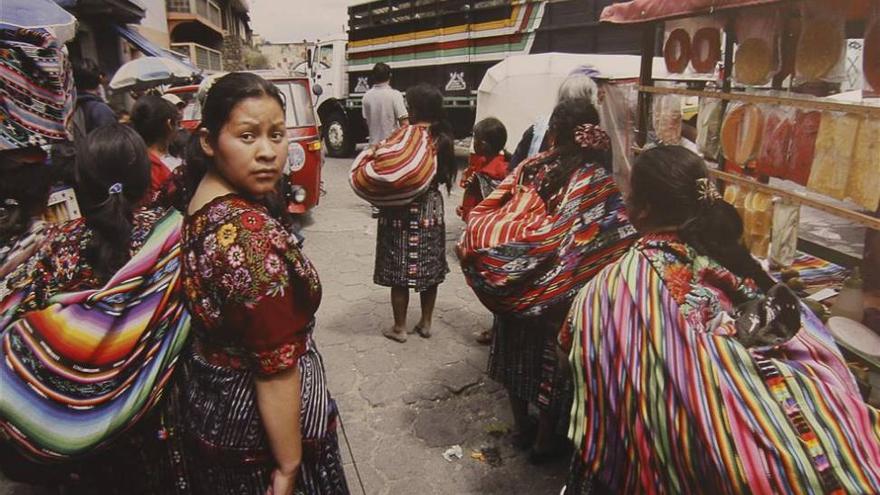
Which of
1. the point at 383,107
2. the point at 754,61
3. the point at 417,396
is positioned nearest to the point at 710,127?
the point at 754,61

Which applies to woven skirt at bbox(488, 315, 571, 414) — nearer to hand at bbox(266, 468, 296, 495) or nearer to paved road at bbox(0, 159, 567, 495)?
paved road at bbox(0, 159, 567, 495)

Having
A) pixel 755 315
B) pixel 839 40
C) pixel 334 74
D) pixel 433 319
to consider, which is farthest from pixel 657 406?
pixel 334 74

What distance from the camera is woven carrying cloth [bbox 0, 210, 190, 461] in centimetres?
157

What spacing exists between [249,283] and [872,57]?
2.15 metres

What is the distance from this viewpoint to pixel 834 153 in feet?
6.86

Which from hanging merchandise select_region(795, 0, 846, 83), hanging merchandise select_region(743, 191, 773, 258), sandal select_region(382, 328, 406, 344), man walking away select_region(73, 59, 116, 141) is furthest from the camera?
man walking away select_region(73, 59, 116, 141)

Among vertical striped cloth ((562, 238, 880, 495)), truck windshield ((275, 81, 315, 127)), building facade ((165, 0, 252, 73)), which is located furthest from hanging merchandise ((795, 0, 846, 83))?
building facade ((165, 0, 252, 73))

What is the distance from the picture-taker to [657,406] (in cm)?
141

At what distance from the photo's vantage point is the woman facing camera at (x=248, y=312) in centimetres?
127

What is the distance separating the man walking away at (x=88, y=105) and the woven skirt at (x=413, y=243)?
229 centimetres

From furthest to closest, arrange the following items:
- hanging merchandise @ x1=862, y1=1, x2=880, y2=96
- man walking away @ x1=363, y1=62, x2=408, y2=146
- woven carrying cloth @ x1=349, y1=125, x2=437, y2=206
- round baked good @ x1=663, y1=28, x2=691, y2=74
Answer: man walking away @ x1=363, y1=62, x2=408, y2=146 < woven carrying cloth @ x1=349, y1=125, x2=437, y2=206 < round baked good @ x1=663, y1=28, x2=691, y2=74 < hanging merchandise @ x1=862, y1=1, x2=880, y2=96

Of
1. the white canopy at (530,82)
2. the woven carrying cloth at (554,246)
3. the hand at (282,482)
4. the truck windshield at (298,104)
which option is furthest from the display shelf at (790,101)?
the truck windshield at (298,104)

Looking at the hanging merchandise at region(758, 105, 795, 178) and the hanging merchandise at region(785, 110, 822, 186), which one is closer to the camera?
the hanging merchandise at region(785, 110, 822, 186)

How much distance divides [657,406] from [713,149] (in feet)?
6.01
